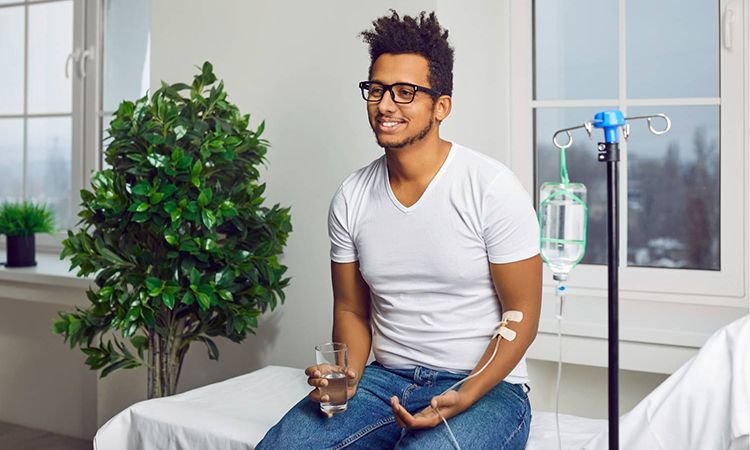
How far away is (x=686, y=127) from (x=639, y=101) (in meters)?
0.16

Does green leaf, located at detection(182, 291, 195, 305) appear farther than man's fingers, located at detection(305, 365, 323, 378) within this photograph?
Yes

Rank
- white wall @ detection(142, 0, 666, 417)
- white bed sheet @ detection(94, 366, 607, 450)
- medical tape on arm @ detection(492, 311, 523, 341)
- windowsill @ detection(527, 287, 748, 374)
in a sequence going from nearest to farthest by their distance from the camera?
medical tape on arm @ detection(492, 311, 523, 341) < white bed sheet @ detection(94, 366, 607, 450) < windowsill @ detection(527, 287, 748, 374) < white wall @ detection(142, 0, 666, 417)

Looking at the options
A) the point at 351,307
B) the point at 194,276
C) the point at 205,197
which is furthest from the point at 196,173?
the point at 351,307

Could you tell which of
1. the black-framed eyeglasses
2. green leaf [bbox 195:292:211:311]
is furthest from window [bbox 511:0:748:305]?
green leaf [bbox 195:292:211:311]

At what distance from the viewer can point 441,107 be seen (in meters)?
1.80

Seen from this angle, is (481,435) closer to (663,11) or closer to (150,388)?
(150,388)

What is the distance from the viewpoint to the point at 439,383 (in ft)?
5.74

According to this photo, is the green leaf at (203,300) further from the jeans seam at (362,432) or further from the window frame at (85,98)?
the window frame at (85,98)

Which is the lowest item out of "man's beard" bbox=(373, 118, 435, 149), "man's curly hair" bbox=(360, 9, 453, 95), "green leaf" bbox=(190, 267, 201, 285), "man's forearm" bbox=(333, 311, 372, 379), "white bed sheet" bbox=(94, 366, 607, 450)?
"white bed sheet" bbox=(94, 366, 607, 450)

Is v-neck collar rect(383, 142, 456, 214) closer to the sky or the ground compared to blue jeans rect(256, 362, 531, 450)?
closer to the sky

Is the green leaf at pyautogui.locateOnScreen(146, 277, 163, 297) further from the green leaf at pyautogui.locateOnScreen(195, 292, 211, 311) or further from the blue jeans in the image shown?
the blue jeans

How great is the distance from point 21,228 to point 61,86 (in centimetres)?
74

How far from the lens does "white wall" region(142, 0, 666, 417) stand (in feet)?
7.98

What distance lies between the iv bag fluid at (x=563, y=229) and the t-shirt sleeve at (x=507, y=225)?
0.04 meters
